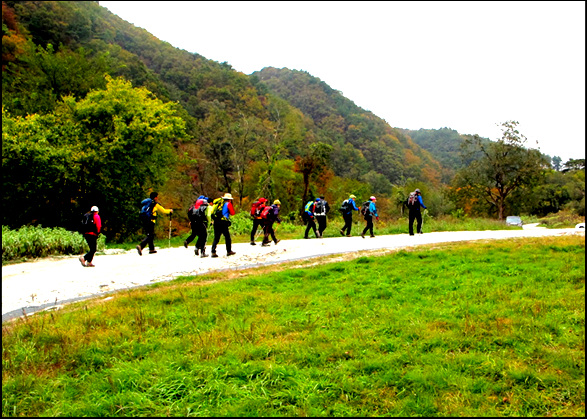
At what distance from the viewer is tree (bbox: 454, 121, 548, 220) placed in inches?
1555

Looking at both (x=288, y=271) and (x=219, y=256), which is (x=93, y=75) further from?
(x=288, y=271)

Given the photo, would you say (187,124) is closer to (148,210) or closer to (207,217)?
(148,210)

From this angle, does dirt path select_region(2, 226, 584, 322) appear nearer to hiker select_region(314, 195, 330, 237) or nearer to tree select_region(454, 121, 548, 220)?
hiker select_region(314, 195, 330, 237)

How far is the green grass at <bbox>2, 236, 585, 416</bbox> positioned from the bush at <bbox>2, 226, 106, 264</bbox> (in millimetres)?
7072

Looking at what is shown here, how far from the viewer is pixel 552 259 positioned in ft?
27.8

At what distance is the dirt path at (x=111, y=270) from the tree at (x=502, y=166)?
32.1 metres

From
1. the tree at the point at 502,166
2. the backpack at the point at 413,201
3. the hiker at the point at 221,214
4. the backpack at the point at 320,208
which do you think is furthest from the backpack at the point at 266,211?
the tree at the point at 502,166

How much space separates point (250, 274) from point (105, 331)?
155 inches

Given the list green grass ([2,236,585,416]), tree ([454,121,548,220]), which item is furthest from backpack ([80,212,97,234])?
tree ([454,121,548,220])

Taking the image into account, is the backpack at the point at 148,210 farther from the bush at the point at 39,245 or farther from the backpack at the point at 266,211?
the backpack at the point at 266,211

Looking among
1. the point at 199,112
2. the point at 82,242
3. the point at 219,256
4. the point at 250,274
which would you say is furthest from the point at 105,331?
the point at 199,112

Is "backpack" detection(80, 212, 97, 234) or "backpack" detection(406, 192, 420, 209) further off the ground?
"backpack" detection(406, 192, 420, 209)

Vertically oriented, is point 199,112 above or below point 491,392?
above

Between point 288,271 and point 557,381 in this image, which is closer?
point 557,381
